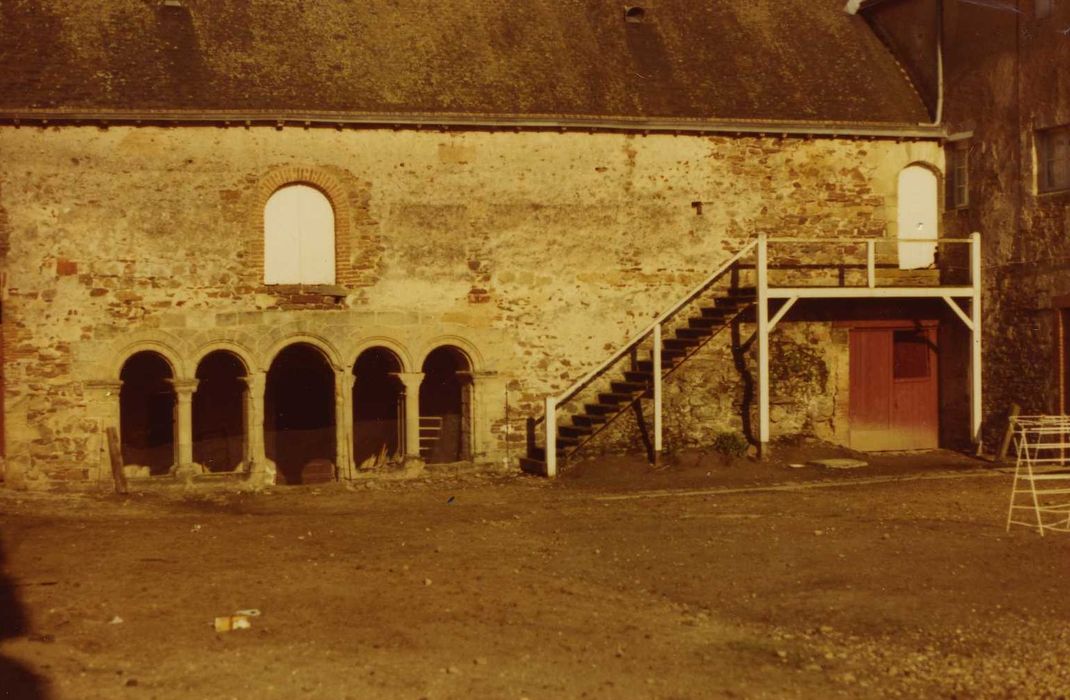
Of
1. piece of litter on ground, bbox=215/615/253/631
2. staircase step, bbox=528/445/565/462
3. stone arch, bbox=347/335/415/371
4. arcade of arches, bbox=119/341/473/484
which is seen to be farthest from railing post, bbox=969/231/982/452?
piece of litter on ground, bbox=215/615/253/631

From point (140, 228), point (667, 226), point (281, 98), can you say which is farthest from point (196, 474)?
point (667, 226)

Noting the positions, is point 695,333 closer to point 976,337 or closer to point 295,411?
point 976,337

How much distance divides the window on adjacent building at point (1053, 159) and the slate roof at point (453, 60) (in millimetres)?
2589

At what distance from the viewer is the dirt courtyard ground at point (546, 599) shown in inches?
347

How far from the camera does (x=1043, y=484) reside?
1789 cm

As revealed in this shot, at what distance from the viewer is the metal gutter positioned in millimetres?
19031

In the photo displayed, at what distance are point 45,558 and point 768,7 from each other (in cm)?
1609

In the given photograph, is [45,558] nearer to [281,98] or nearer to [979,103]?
[281,98]

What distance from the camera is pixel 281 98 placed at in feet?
65.3

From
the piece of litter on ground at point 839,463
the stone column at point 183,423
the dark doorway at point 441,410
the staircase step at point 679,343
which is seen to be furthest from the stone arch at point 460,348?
the piece of litter on ground at point 839,463

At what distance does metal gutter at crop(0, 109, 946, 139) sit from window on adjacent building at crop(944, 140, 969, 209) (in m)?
0.40

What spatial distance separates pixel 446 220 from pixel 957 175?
27.4ft

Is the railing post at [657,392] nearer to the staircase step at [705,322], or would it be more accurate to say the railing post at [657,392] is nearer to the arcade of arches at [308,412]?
the staircase step at [705,322]

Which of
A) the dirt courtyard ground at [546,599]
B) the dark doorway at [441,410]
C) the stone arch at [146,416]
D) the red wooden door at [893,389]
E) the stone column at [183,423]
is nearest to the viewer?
the dirt courtyard ground at [546,599]
